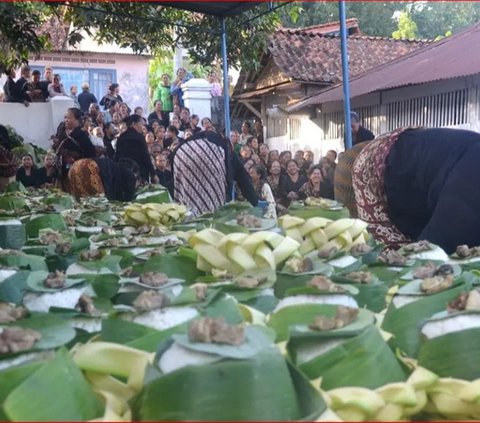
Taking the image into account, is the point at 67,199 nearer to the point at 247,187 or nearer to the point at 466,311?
the point at 247,187

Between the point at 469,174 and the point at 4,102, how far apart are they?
1040cm

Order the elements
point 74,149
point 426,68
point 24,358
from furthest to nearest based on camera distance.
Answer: point 426,68, point 74,149, point 24,358

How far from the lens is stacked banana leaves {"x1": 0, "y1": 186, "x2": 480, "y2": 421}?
78 cm

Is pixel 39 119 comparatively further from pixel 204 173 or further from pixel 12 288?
pixel 12 288

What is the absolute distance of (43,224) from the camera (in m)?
2.65

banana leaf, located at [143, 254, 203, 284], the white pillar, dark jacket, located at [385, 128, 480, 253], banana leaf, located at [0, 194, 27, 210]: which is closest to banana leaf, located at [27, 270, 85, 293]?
banana leaf, located at [143, 254, 203, 284]

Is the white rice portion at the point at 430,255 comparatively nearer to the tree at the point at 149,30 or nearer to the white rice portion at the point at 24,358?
the white rice portion at the point at 24,358

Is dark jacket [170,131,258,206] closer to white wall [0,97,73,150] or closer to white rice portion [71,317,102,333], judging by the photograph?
white rice portion [71,317,102,333]

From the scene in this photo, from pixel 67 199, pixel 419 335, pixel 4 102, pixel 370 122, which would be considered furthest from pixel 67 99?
pixel 419 335

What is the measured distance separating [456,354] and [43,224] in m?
1.98

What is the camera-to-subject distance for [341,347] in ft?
2.95

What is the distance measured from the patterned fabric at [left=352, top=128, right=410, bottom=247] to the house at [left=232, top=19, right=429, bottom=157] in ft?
33.5

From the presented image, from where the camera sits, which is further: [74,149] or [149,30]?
[149,30]

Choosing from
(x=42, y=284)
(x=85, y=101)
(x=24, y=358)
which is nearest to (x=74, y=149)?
(x=85, y=101)
